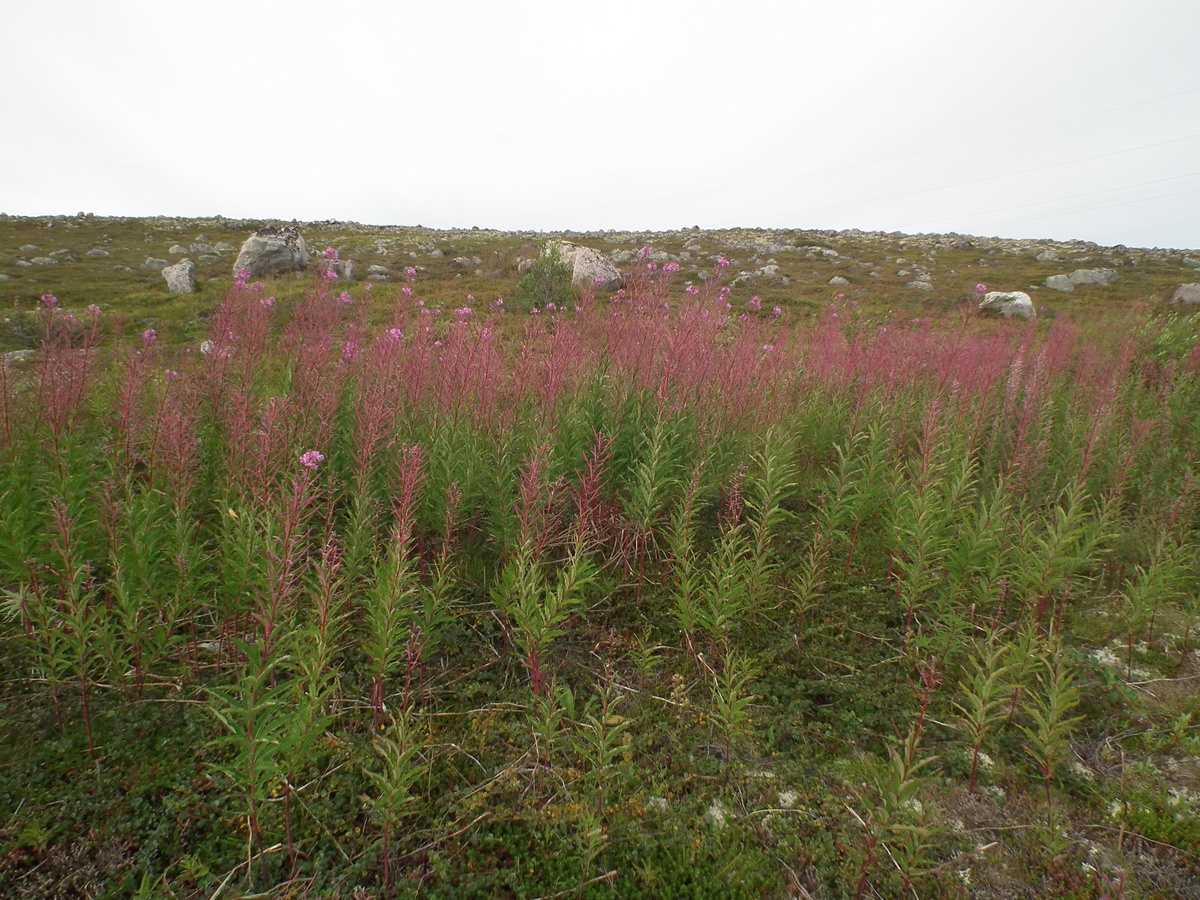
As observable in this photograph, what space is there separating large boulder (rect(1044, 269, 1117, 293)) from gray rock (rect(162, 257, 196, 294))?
32.8 meters

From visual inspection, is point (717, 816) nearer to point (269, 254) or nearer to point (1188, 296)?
point (269, 254)

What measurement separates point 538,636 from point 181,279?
1921 centimetres

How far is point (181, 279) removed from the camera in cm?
1585

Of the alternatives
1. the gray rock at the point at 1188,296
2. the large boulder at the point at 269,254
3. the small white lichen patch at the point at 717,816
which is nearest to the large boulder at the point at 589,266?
the large boulder at the point at 269,254

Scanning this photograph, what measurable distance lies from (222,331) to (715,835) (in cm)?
411

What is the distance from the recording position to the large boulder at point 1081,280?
2353 centimetres

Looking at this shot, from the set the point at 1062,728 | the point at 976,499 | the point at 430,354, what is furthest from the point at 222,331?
the point at 976,499

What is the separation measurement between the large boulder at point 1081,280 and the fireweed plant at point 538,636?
2593 centimetres

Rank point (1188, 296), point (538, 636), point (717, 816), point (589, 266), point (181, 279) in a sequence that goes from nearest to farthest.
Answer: point (717, 816)
point (538, 636)
point (181, 279)
point (589, 266)
point (1188, 296)

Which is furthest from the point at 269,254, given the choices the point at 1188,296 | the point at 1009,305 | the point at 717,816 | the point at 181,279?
the point at 1188,296

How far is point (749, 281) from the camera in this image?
22422 mm

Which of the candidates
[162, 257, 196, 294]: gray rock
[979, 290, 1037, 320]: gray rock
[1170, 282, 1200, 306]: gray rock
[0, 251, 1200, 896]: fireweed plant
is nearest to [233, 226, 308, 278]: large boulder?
[162, 257, 196, 294]: gray rock

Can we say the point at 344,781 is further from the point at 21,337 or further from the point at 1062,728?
the point at 21,337

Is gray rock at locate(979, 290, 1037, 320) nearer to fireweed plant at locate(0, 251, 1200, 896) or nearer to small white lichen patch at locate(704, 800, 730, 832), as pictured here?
fireweed plant at locate(0, 251, 1200, 896)
